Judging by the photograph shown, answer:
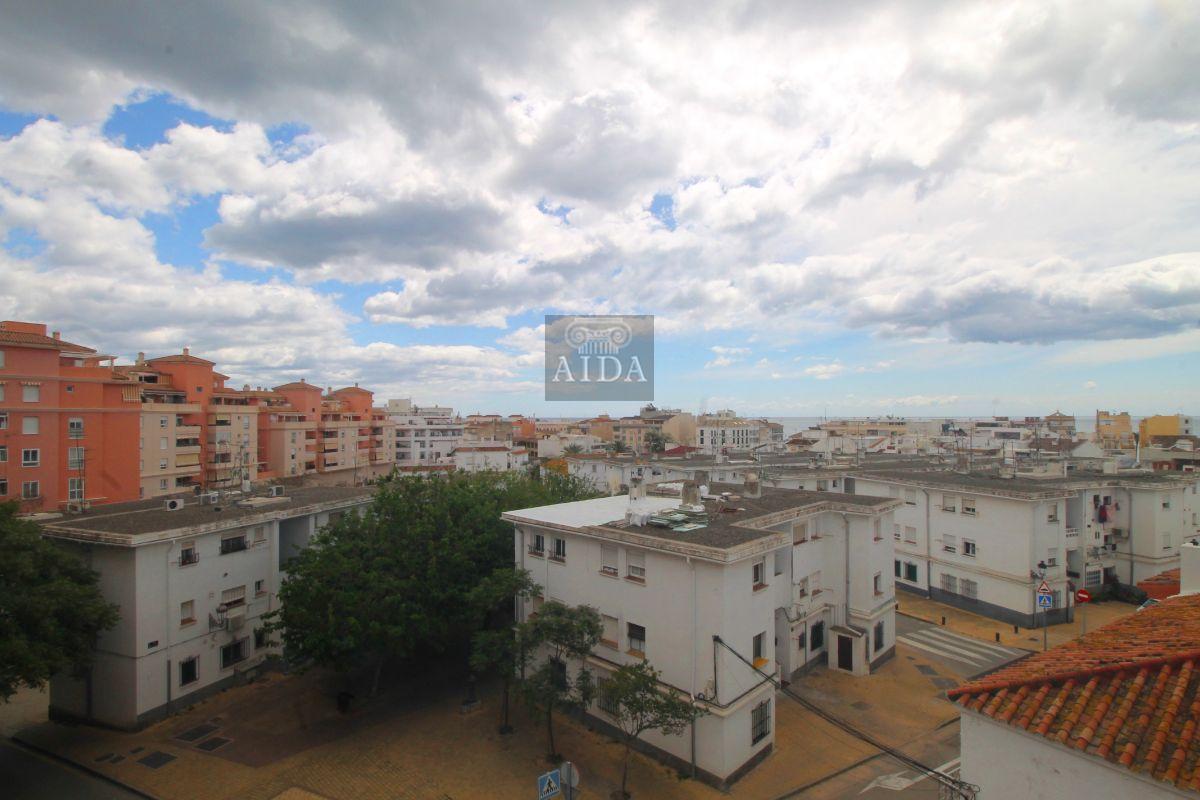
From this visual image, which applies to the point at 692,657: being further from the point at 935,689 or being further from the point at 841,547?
the point at 935,689

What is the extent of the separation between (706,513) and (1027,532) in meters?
17.5

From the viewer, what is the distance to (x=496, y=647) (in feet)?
50.8

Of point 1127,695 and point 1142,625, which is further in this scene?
point 1142,625

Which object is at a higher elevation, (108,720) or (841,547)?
(841,547)

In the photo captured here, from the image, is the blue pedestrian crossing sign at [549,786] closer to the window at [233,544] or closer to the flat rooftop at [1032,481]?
the window at [233,544]

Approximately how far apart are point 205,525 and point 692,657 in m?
15.3

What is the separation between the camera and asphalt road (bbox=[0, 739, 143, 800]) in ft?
47.2

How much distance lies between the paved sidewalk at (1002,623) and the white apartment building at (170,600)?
27581 millimetres

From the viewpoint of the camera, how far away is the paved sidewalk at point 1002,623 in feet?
82.5

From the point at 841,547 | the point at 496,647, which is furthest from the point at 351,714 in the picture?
the point at 841,547

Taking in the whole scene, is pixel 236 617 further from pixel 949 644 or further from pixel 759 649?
pixel 949 644

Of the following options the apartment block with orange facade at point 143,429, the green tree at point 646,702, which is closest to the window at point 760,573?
the green tree at point 646,702

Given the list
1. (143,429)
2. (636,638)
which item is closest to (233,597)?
(636,638)

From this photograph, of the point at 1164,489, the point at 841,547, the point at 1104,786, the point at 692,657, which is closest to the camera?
the point at 1104,786
